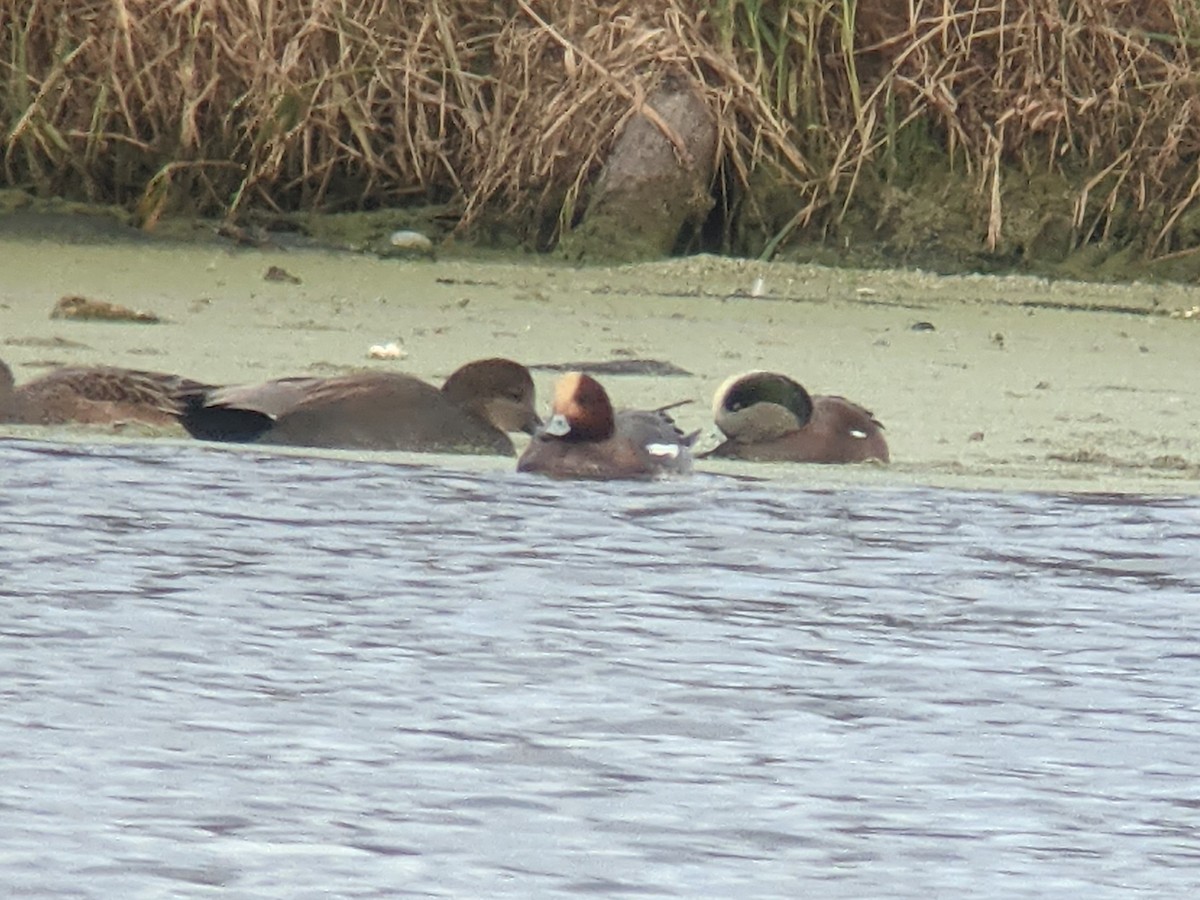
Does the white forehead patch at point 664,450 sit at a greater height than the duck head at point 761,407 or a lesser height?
lesser

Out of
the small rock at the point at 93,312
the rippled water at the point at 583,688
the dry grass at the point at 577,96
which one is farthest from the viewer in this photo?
the dry grass at the point at 577,96

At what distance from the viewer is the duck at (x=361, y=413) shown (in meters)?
5.65

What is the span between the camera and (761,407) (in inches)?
227

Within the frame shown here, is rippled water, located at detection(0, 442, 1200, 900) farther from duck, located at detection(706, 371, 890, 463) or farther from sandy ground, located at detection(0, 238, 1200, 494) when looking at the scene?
sandy ground, located at detection(0, 238, 1200, 494)

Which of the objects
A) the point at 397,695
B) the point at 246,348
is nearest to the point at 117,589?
the point at 397,695

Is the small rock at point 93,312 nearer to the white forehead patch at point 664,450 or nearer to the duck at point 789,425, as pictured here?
the duck at point 789,425

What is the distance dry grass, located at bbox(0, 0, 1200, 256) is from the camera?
905 cm

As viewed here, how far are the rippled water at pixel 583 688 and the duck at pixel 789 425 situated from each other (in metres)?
0.28

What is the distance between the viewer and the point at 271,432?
5738 millimetres

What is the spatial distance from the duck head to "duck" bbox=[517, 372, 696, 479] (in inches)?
9.0

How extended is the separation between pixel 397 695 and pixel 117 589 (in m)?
0.79

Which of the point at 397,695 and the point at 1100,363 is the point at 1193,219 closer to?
the point at 1100,363

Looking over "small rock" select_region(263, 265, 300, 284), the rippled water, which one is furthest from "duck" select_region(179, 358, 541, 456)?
"small rock" select_region(263, 265, 300, 284)


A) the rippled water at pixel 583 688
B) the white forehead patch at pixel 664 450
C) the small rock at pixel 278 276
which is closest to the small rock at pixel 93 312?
the small rock at pixel 278 276
